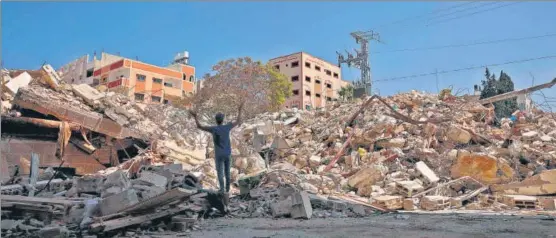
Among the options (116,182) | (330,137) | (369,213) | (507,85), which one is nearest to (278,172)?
(369,213)

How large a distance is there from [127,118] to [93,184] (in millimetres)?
6403

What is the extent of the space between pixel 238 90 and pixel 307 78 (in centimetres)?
2446

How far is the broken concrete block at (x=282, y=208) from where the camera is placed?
5984mm

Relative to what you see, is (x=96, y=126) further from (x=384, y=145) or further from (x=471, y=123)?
(x=471, y=123)

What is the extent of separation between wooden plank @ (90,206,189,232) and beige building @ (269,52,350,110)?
138 ft

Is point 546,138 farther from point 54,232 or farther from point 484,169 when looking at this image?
point 54,232

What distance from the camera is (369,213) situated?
6.91 m

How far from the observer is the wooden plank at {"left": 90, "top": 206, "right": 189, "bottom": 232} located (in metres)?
4.18

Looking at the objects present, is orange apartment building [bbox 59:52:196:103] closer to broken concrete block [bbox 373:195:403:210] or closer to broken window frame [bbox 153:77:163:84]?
broken window frame [bbox 153:77:163:84]

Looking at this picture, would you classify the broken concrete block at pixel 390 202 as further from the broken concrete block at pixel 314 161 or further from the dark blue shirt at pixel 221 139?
the broken concrete block at pixel 314 161

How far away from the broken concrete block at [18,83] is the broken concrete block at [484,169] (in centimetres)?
1242

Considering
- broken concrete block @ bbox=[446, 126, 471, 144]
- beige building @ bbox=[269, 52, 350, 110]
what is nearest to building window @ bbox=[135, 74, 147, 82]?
beige building @ bbox=[269, 52, 350, 110]

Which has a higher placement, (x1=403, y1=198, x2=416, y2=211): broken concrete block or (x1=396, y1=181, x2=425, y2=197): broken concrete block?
(x1=396, y1=181, x2=425, y2=197): broken concrete block

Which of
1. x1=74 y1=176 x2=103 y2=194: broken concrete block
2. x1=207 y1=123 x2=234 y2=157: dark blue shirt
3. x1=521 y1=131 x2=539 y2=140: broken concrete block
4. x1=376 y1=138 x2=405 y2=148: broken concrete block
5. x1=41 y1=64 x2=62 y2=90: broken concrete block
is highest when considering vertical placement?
x1=41 y1=64 x2=62 y2=90: broken concrete block
